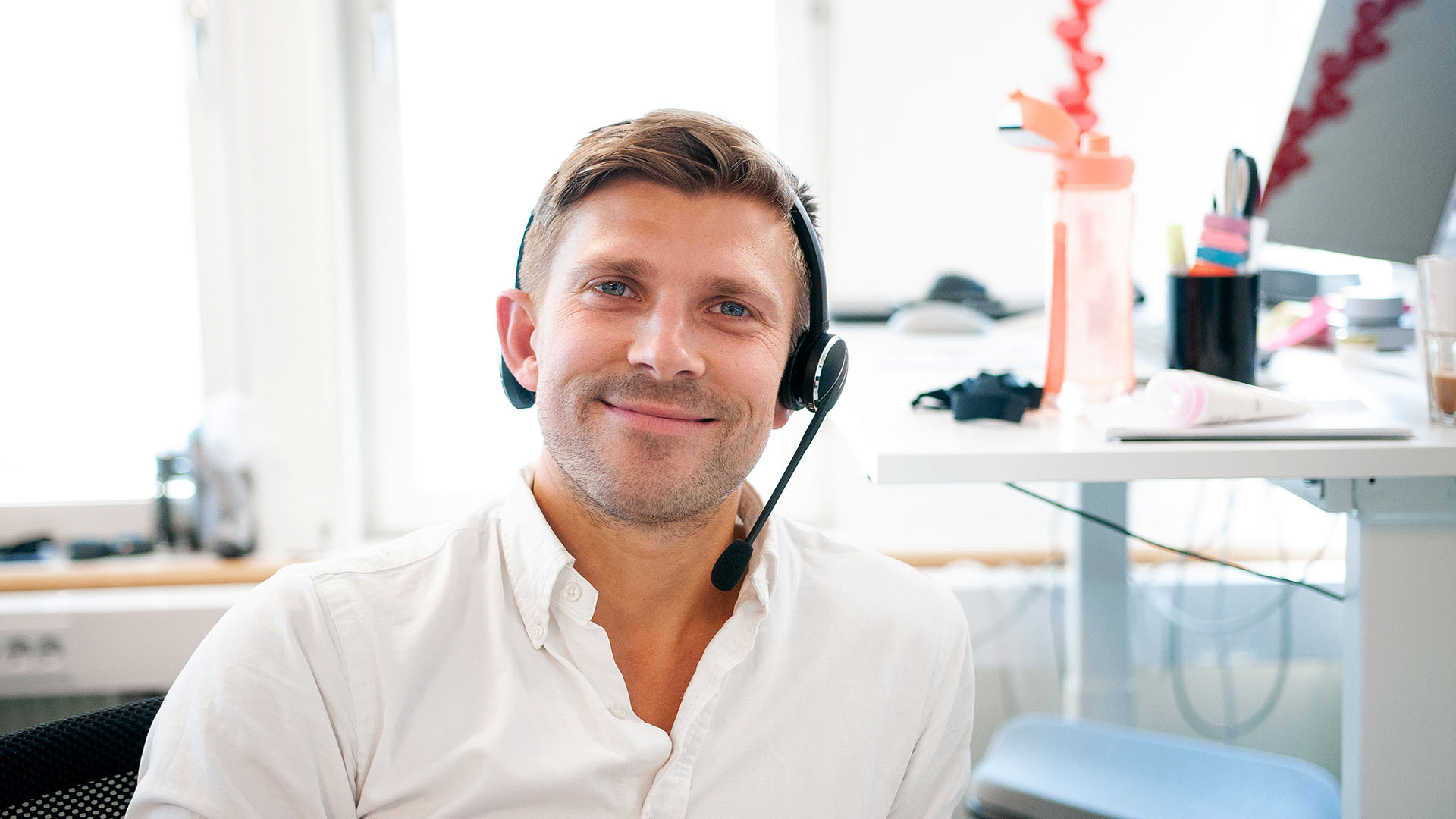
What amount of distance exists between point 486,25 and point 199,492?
3.45 feet

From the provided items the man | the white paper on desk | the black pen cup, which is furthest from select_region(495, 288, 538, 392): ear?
the black pen cup

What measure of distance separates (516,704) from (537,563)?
0.11m

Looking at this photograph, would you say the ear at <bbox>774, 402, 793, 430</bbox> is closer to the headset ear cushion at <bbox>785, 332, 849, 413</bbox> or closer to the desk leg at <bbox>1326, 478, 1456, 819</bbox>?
the headset ear cushion at <bbox>785, 332, 849, 413</bbox>

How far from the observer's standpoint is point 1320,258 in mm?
2160

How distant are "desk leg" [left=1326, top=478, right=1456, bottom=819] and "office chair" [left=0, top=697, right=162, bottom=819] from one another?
38.8 inches

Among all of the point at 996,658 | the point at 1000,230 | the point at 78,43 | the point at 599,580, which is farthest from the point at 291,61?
the point at 996,658

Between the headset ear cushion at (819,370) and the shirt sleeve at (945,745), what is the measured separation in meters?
0.23

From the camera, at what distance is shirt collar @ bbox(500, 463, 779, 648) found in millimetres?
906

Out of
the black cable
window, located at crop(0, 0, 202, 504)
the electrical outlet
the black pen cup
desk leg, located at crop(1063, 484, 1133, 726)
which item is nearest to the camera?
the black pen cup

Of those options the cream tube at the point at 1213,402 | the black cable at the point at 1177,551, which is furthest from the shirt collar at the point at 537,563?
the cream tube at the point at 1213,402

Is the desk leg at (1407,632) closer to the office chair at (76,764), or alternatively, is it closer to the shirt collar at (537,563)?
the shirt collar at (537,563)

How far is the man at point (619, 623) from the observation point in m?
0.84

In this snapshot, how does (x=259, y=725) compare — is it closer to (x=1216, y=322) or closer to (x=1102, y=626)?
(x=1216, y=322)

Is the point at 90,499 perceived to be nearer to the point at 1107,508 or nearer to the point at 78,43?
the point at 78,43
